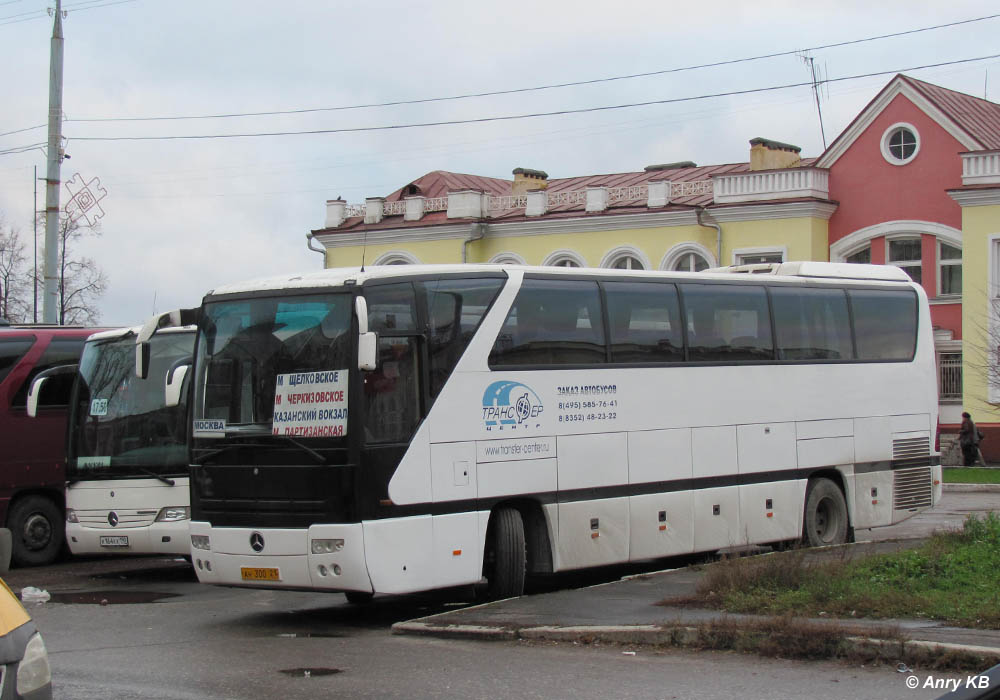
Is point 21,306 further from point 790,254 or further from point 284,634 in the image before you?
point 284,634

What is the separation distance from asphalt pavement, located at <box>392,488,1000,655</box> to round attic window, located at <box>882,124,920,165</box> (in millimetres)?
30428

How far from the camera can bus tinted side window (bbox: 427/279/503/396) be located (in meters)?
12.5

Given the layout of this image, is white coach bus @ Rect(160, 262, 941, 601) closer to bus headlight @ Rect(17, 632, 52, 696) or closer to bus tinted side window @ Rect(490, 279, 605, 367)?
bus tinted side window @ Rect(490, 279, 605, 367)

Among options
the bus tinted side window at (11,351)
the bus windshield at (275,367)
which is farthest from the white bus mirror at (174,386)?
the bus tinted side window at (11,351)

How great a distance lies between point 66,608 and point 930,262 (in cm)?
3311

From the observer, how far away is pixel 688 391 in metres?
15.2

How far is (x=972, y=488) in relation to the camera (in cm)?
3094

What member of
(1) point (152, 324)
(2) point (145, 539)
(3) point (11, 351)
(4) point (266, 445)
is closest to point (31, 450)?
(3) point (11, 351)

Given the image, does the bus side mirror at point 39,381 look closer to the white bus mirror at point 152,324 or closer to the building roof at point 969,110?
the white bus mirror at point 152,324

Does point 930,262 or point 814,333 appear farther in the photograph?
point 930,262

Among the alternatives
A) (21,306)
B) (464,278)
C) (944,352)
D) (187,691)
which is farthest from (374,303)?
(21,306)

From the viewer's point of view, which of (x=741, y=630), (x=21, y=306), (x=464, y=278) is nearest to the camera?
(x=741, y=630)

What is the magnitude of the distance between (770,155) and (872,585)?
36.7m

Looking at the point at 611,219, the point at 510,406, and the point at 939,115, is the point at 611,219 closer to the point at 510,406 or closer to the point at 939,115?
the point at 939,115
